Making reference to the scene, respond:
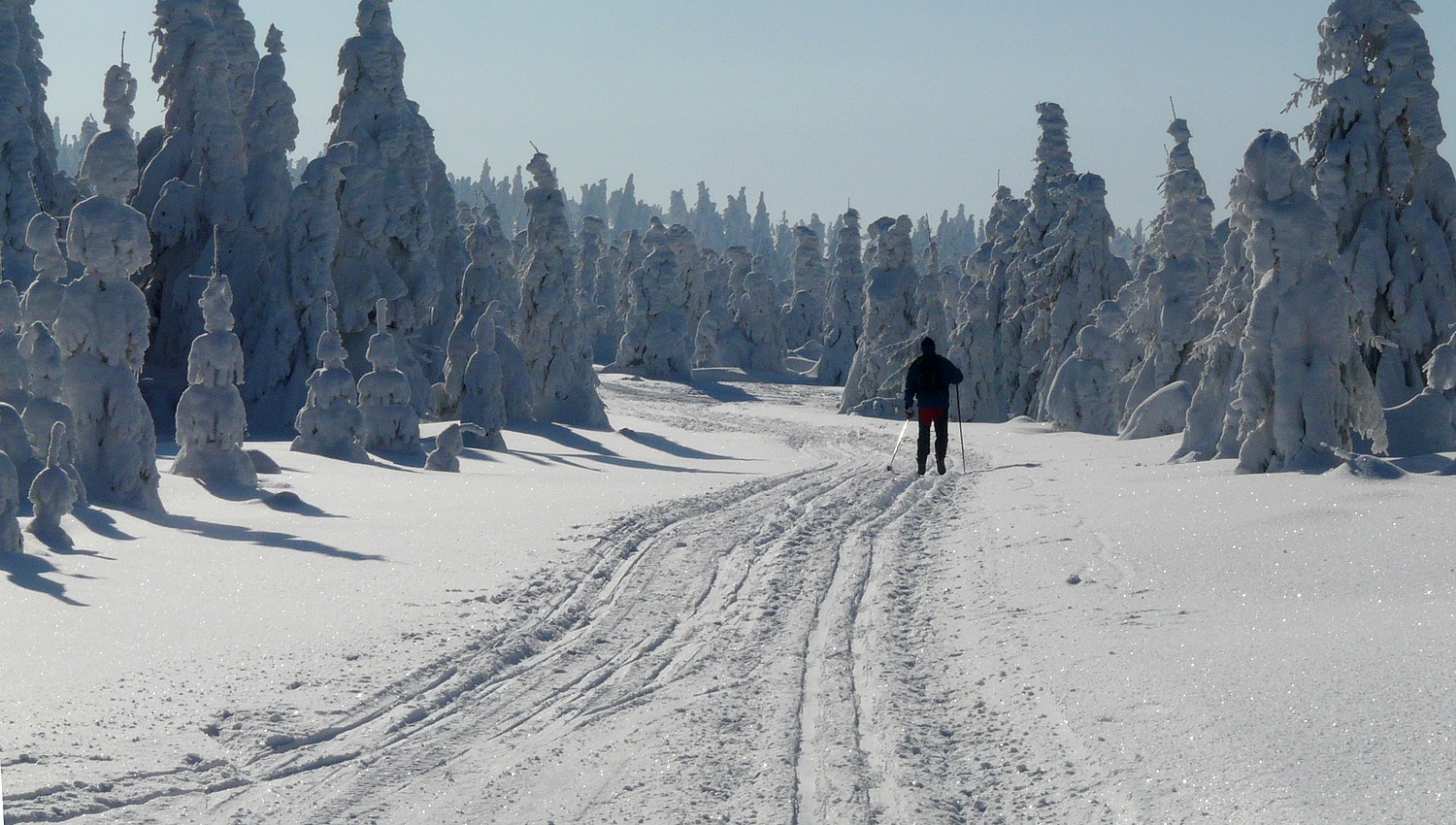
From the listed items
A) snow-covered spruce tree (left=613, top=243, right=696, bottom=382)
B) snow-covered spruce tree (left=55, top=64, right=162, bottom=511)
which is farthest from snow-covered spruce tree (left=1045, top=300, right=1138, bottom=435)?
snow-covered spruce tree (left=613, top=243, right=696, bottom=382)

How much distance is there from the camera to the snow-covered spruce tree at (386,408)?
22062 millimetres

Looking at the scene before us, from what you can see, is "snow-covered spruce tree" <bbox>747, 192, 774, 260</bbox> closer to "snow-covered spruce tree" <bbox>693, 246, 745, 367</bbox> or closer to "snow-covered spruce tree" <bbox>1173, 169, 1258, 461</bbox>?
"snow-covered spruce tree" <bbox>693, 246, 745, 367</bbox>

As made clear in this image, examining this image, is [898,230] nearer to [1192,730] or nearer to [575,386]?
[575,386]

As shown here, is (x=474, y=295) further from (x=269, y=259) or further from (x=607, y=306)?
(x=607, y=306)

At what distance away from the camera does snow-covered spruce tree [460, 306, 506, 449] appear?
89.9 feet

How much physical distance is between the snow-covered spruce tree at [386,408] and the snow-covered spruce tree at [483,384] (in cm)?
413

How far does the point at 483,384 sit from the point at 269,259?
7.85m

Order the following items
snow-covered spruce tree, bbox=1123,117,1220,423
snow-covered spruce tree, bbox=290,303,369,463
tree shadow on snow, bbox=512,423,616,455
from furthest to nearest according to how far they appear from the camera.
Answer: snow-covered spruce tree, bbox=1123,117,1220,423, tree shadow on snow, bbox=512,423,616,455, snow-covered spruce tree, bbox=290,303,369,463

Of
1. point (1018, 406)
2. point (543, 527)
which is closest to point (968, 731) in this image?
Answer: point (543, 527)

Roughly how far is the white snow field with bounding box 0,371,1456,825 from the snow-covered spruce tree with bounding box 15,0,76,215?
30.6m

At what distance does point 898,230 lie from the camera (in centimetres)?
4284

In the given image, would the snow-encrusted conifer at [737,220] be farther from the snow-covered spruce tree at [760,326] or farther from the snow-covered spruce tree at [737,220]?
the snow-covered spruce tree at [760,326]

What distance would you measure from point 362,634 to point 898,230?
124 feet

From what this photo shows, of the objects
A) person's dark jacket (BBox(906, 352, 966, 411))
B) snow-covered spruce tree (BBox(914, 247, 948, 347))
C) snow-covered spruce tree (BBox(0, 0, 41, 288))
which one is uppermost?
snow-covered spruce tree (BBox(0, 0, 41, 288))
